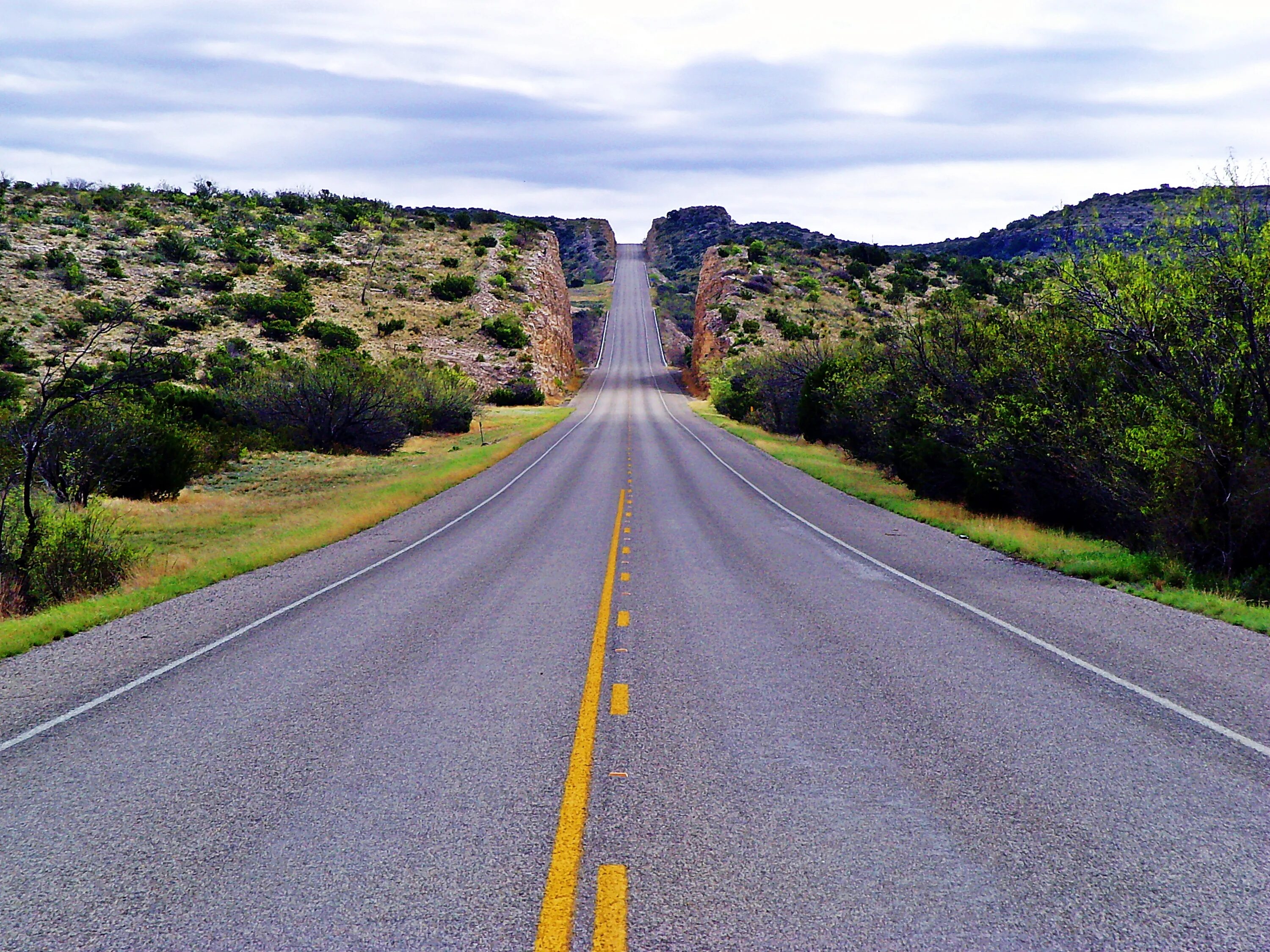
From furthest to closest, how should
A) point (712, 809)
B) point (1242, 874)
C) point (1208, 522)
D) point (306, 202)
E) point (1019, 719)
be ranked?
point (306, 202) → point (1208, 522) → point (1019, 719) → point (712, 809) → point (1242, 874)

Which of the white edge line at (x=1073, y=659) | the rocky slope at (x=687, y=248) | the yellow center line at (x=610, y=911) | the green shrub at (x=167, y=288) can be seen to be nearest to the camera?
the yellow center line at (x=610, y=911)

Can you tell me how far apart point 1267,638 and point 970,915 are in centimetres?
714

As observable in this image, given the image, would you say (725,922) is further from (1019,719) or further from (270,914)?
(1019,719)

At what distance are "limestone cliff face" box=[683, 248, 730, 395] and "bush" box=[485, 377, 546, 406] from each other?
16520 mm

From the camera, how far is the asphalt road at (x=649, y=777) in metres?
3.84

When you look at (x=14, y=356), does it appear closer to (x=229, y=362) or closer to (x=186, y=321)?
(x=229, y=362)

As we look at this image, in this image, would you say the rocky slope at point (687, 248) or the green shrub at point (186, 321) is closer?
→ the green shrub at point (186, 321)

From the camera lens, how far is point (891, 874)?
13.6 feet

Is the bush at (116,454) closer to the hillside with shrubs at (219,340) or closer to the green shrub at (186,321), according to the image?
the hillside with shrubs at (219,340)

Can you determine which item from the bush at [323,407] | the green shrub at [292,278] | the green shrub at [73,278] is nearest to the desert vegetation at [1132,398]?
the bush at [323,407]

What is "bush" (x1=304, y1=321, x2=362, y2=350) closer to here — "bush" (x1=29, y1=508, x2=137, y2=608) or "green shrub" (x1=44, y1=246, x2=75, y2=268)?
"green shrub" (x1=44, y1=246, x2=75, y2=268)

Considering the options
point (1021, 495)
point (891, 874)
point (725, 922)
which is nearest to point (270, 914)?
point (725, 922)

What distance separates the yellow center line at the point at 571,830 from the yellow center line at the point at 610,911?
0.40 feet

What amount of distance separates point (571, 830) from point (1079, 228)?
13.9m
